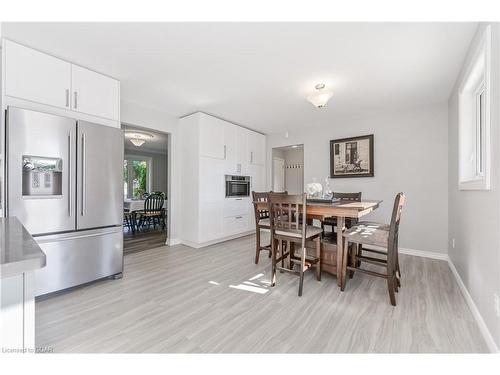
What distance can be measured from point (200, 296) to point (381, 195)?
10.9 ft

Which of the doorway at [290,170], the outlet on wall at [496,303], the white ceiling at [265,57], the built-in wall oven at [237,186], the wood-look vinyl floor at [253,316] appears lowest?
the wood-look vinyl floor at [253,316]

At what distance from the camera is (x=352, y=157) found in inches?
160

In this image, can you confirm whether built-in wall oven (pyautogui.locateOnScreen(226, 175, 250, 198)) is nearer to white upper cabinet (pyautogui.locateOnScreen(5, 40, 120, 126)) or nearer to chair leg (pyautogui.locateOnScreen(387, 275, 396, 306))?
white upper cabinet (pyautogui.locateOnScreen(5, 40, 120, 126))

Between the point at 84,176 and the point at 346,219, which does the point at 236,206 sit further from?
the point at 84,176

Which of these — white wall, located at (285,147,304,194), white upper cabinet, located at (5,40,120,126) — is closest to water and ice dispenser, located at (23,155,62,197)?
white upper cabinet, located at (5,40,120,126)

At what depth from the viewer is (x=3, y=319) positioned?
27.1 inches

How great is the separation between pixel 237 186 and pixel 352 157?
88.1 inches

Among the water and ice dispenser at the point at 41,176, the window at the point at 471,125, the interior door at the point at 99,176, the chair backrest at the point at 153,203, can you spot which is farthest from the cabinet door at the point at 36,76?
the window at the point at 471,125

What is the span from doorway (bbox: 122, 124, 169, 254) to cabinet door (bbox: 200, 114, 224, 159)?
0.92 meters

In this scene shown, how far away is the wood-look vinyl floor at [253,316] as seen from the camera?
4.78 ft

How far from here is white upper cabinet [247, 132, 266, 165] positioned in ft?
16.0

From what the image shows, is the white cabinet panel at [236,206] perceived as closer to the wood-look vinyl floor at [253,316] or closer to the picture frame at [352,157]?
the wood-look vinyl floor at [253,316]

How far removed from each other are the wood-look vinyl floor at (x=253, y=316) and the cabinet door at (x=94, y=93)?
6.17 feet
